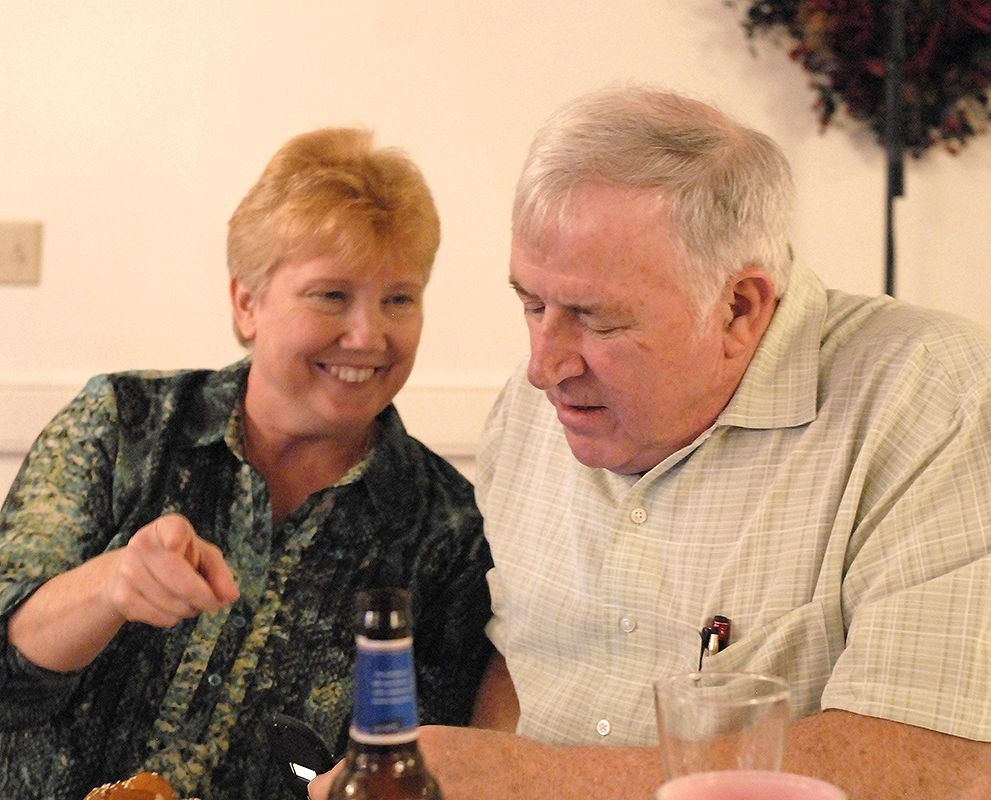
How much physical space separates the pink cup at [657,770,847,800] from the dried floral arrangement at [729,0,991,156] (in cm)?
184

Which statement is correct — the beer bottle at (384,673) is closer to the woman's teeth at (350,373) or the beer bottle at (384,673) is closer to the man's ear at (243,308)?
the woman's teeth at (350,373)

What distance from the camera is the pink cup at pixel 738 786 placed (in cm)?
66

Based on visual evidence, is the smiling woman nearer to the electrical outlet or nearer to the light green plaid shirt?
the light green plaid shirt

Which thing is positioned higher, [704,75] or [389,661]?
[704,75]

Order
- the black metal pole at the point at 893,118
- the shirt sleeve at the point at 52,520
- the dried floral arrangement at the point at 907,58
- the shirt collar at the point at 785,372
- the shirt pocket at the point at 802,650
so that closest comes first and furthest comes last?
the shirt pocket at the point at 802,650, the shirt collar at the point at 785,372, the shirt sleeve at the point at 52,520, the black metal pole at the point at 893,118, the dried floral arrangement at the point at 907,58

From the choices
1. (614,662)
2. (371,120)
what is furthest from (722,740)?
(371,120)

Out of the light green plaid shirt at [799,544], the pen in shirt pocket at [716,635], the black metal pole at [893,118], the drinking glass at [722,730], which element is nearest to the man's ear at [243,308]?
the light green plaid shirt at [799,544]

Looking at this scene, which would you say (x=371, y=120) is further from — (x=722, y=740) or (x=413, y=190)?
(x=722, y=740)

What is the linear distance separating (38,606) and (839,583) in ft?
2.93

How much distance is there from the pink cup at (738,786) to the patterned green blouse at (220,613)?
0.83 meters

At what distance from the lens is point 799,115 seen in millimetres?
2289

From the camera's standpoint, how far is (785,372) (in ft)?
4.05

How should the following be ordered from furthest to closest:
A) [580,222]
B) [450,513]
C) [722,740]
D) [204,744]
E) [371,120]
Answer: [371,120] < [450,513] < [204,744] < [580,222] < [722,740]

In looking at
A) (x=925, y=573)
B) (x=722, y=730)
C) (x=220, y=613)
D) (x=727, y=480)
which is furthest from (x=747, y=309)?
(x=220, y=613)
